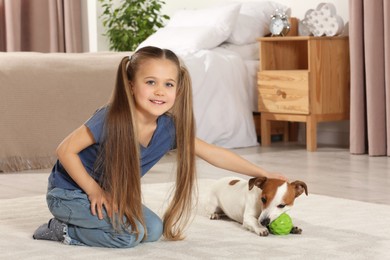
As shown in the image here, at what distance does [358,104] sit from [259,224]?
7.88 ft

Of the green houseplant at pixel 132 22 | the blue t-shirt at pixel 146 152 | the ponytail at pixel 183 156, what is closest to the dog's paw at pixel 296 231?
the ponytail at pixel 183 156

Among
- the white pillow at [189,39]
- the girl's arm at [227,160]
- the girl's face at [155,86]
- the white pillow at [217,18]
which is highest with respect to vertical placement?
the white pillow at [217,18]

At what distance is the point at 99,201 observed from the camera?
7.23 feet

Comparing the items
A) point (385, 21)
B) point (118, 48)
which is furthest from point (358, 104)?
point (118, 48)

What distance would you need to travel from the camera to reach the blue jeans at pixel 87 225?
2205 millimetres

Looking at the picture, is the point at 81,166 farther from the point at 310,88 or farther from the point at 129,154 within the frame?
the point at 310,88

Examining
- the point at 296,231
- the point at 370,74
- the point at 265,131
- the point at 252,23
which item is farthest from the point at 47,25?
the point at 296,231

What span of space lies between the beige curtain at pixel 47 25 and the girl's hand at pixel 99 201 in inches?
182

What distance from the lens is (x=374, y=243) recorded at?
7.23ft

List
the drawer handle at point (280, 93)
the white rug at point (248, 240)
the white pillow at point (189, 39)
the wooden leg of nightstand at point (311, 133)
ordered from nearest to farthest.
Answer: the white rug at point (248, 240) < the wooden leg of nightstand at point (311, 133) < the drawer handle at point (280, 93) < the white pillow at point (189, 39)

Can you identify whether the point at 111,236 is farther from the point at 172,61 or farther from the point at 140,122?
the point at 172,61

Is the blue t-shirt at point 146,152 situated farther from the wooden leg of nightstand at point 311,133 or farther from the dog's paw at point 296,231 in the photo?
the wooden leg of nightstand at point 311,133

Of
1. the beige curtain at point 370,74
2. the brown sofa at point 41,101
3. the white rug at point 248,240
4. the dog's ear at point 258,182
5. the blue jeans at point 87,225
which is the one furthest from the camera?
the beige curtain at point 370,74

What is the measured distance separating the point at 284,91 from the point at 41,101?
4.78ft
